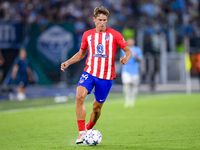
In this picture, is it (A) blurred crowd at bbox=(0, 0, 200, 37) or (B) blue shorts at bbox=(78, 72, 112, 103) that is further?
(A) blurred crowd at bbox=(0, 0, 200, 37)

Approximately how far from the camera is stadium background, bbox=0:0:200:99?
22494mm

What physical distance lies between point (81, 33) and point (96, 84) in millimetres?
16977

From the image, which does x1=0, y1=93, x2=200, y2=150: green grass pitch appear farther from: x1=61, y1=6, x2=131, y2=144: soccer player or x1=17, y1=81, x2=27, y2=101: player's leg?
x1=17, y1=81, x2=27, y2=101: player's leg

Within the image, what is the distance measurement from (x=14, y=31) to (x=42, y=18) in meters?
5.34

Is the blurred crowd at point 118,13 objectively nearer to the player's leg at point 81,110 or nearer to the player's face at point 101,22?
the player's face at point 101,22

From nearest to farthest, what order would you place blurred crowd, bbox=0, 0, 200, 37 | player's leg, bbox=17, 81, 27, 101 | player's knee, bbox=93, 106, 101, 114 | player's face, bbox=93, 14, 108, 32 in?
player's face, bbox=93, 14, 108, 32, player's knee, bbox=93, 106, 101, 114, player's leg, bbox=17, 81, 27, 101, blurred crowd, bbox=0, 0, 200, 37

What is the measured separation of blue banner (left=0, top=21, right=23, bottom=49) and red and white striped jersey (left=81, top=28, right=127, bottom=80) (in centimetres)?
1520

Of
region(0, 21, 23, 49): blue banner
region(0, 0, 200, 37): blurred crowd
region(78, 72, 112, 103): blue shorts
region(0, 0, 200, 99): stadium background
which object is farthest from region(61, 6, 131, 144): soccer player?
region(0, 0, 200, 37): blurred crowd

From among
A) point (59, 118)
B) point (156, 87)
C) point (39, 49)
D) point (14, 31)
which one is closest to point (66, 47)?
point (39, 49)

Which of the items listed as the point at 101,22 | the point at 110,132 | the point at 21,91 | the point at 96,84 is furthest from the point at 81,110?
the point at 21,91

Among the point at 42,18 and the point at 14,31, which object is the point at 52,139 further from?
the point at 42,18

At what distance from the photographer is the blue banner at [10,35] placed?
2169 cm

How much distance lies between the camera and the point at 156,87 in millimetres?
26469

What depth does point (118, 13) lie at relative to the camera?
27812mm
